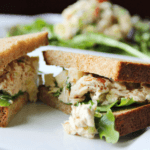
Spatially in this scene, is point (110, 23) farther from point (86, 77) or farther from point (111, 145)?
point (111, 145)

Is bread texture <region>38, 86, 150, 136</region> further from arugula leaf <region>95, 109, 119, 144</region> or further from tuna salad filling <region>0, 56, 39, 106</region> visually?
tuna salad filling <region>0, 56, 39, 106</region>

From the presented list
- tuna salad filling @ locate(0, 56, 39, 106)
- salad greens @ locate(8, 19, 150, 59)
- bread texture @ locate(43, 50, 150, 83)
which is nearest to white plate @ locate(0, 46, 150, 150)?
tuna salad filling @ locate(0, 56, 39, 106)

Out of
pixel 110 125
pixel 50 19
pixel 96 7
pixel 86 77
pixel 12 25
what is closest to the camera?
pixel 110 125

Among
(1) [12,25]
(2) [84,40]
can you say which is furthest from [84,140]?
(1) [12,25]

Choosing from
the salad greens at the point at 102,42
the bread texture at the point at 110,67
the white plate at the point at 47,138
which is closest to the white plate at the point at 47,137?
the white plate at the point at 47,138

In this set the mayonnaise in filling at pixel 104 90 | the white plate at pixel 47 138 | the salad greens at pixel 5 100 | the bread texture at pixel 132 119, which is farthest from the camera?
the salad greens at pixel 5 100

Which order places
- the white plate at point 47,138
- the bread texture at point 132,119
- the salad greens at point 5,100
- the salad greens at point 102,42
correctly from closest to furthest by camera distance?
the white plate at point 47,138
the bread texture at point 132,119
the salad greens at point 5,100
the salad greens at point 102,42

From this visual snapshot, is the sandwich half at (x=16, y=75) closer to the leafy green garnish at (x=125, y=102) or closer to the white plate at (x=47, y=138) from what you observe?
the white plate at (x=47, y=138)
